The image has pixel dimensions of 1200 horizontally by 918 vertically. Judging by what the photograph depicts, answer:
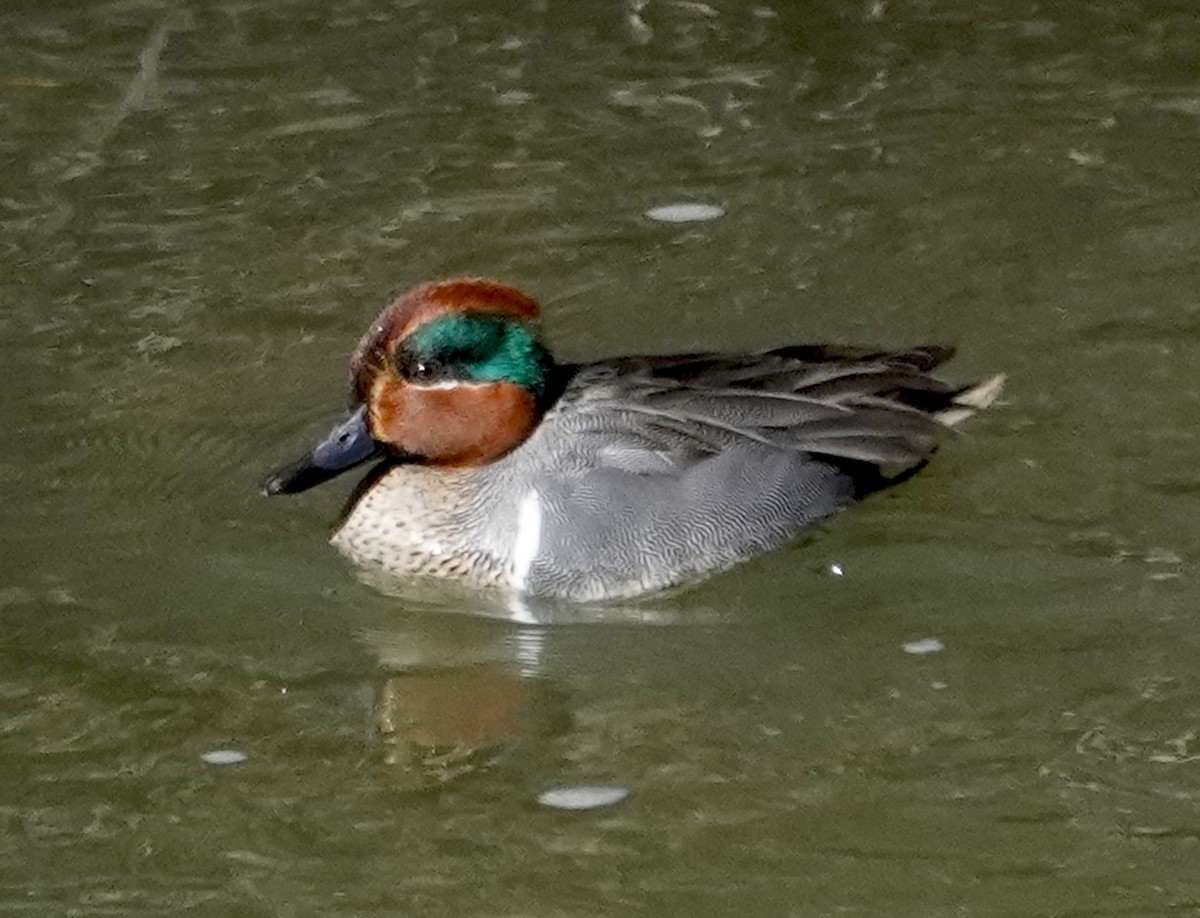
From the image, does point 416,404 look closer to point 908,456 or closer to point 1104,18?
point 908,456

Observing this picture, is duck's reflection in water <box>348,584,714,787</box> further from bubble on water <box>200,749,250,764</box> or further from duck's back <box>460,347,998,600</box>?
bubble on water <box>200,749,250,764</box>

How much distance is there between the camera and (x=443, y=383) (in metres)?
7.09

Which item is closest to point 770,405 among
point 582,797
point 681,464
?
point 681,464

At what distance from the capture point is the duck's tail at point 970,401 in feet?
24.8

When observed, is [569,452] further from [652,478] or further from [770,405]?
[770,405]

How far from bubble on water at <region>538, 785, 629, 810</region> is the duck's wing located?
51.4 inches

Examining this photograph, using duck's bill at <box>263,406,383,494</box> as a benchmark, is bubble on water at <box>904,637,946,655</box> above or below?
below

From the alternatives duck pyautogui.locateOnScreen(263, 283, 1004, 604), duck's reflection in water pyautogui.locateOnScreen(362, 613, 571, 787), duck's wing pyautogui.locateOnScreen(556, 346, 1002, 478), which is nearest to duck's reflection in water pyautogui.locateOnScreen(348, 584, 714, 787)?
duck's reflection in water pyautogui.locateOnScreen(362, 613, 571, 787)

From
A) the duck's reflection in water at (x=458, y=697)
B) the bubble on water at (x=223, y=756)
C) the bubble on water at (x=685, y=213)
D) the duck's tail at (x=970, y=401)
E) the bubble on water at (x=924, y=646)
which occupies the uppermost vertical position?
the bubble on water at (x=685, y=213)

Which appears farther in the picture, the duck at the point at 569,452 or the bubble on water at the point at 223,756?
the duck at the point at 569,452

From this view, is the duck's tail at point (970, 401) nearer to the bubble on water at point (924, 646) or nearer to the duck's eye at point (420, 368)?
the bubble on water at point (924, 646)

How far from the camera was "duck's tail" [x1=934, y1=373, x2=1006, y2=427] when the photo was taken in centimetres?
756

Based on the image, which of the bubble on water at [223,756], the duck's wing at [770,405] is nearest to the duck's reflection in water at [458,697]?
the bubble on water at [223,756]

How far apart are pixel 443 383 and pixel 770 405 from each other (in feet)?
3.13
